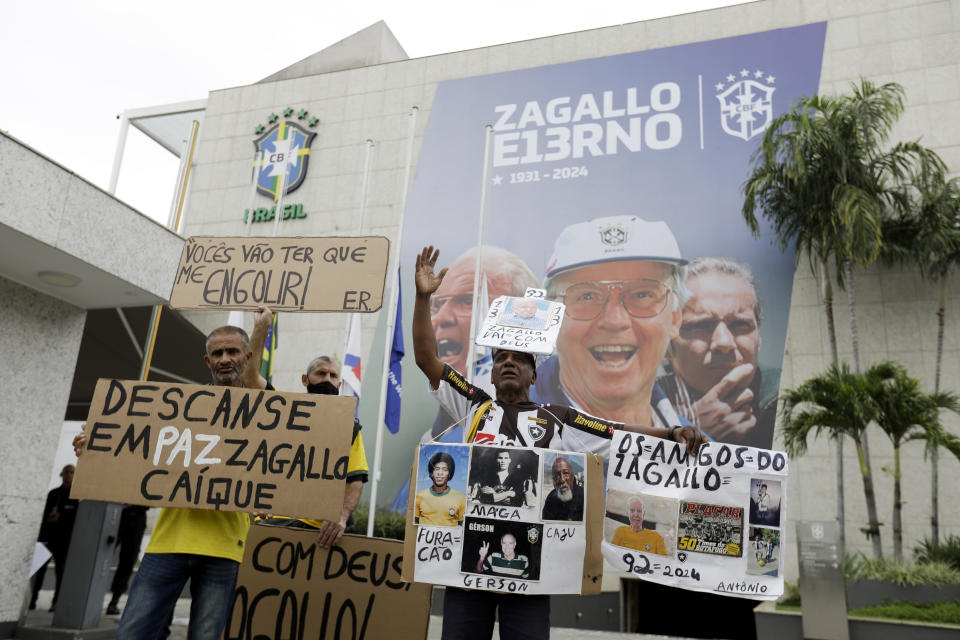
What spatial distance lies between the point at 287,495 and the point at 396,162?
15.2 meters

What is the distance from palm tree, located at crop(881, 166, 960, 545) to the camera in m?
12.3

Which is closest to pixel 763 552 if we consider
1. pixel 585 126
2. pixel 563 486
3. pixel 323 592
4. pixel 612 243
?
pixel 563 486

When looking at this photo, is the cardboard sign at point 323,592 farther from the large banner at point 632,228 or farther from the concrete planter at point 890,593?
the large banner at point 632,228

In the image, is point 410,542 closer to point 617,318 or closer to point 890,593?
point 890,593

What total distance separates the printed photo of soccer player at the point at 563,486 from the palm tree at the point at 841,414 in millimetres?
9102

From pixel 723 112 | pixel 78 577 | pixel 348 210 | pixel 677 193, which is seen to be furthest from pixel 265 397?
pixel 348 210

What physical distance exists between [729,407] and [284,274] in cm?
1081

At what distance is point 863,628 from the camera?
26.9 feet

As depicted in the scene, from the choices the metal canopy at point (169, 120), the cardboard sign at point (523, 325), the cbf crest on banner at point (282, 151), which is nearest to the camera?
the cardboard sign at point (523, 325)

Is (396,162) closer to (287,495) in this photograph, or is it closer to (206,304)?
(206,304)

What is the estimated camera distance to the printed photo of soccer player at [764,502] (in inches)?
137

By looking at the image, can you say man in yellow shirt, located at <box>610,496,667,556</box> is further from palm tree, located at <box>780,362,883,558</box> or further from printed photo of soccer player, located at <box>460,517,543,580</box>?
palm tree, located at <box>780,362,883,558</box>

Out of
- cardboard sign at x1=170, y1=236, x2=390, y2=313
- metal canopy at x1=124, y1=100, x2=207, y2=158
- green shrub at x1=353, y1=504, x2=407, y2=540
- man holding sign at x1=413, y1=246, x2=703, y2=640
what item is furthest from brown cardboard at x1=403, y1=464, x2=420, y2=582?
metal canopy at x1=124, y1=100, x2=207, y2=158

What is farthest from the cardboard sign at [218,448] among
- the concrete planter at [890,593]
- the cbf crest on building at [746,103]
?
the cbf crest on building at [746,103]
